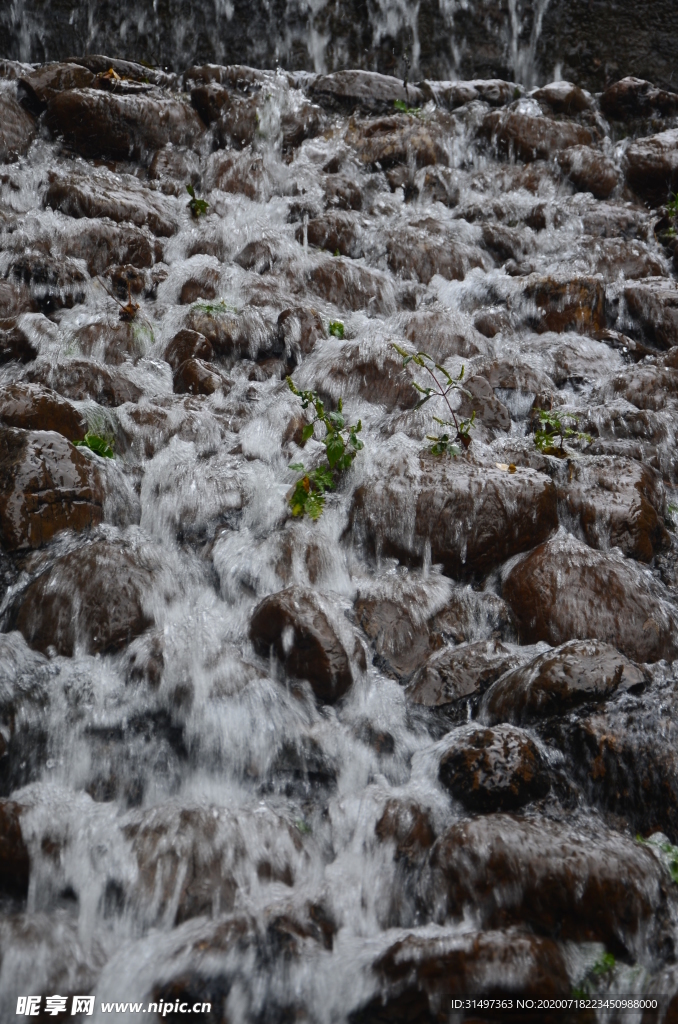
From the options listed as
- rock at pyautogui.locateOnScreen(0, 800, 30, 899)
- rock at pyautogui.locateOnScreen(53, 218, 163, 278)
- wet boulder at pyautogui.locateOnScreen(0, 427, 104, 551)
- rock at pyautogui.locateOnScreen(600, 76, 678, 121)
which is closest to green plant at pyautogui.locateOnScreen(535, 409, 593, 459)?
wet boulder at pyautogui.locateOnScreen(0, 427, 104, 551)

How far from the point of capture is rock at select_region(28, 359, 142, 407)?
4727 millimetres

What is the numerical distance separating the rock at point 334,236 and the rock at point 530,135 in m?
2.76

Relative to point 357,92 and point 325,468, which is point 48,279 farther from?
point 357,92

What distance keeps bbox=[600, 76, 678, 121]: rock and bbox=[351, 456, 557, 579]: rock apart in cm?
723

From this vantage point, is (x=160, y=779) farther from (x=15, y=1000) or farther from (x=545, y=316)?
(x=545, y=316)

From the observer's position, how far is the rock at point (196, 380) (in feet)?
16.4

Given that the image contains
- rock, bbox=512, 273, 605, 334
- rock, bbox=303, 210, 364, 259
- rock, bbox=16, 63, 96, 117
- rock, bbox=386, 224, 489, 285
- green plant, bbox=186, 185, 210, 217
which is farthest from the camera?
rock, bbox=16, 63, 96, 117

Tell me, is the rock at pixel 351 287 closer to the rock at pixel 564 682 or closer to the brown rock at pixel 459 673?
the brown rock at pixel 459 673

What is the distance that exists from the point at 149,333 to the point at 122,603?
2.67 m

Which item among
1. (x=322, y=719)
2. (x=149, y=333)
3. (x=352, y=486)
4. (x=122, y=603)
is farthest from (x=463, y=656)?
(x=149, y=333)

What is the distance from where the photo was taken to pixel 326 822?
289 centimetres

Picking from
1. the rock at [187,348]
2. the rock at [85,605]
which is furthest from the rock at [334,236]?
the rock at [85,605]

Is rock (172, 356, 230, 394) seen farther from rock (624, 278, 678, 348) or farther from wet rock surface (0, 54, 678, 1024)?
rock (624, 278, 678, 348)

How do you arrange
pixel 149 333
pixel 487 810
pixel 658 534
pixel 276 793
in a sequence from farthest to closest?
pixel 149 333 < pixel 658 534 < pixel 276 793 < pixel 487 810
